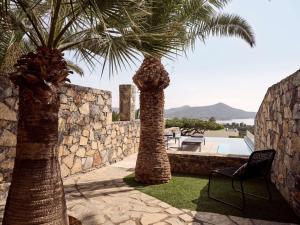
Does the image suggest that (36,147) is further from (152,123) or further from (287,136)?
(287,136)

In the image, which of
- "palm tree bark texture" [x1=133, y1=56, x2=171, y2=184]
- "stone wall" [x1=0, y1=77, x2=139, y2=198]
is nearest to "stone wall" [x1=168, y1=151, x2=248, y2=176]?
"palm tree bark texture" [x1=133, y1=56, x2=171, y2=184]

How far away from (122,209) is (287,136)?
120 inches

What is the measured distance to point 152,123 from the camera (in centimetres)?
595

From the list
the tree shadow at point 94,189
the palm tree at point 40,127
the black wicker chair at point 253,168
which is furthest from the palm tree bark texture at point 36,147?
the black wicker chair at point 253,168

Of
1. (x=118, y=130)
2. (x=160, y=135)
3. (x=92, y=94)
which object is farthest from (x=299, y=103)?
(x=118, y=130)

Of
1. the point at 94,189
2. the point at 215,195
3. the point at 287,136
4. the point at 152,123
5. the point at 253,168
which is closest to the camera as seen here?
the point at 253,168

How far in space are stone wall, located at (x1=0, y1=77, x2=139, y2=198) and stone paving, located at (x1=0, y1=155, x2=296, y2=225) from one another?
722mm

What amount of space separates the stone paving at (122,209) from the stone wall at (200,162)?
1.78 meters

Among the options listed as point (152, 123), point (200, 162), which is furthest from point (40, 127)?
point (200, 162)

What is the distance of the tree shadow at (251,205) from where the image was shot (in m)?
4.12

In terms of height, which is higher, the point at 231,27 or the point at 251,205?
the point at 231,27

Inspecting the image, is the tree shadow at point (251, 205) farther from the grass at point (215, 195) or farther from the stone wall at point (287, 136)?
the stone wall at point (287, 136)

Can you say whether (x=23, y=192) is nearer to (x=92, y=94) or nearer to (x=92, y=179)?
(x=92, y=179)

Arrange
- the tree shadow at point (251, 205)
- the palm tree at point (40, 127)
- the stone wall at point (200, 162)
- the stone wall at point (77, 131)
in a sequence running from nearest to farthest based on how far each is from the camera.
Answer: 1. the palm tree at point (40, 127)
2. the tree shadow at point (251, 205)
3. the stone wall at point (77, 131)
4. the stone wall at point (200, 162)
